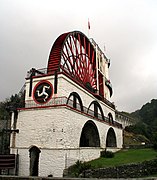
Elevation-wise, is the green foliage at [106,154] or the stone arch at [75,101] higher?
the stone arch at [75,101]

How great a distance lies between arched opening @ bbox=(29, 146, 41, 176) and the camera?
57.2 ft

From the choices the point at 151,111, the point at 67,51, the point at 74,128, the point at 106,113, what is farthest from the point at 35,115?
Result: the point at 151,111

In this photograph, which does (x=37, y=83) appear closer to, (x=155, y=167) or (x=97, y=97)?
(x=97, y=97)

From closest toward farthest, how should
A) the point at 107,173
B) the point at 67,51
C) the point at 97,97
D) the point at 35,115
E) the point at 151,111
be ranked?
the point at 107,173 < the point at 35,115 < the point at 67,51 < the point at 97,97 < the point at 151,111

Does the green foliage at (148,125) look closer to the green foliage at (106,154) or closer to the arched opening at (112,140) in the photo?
the arched opening at (112,140)

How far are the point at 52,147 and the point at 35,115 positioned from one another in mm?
3083

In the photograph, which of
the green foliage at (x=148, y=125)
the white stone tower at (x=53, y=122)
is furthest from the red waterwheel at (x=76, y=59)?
the green foliage at (x=148, y=125)

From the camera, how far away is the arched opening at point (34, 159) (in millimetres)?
17439

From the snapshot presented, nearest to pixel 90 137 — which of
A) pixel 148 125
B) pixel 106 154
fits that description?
pixel 106 154

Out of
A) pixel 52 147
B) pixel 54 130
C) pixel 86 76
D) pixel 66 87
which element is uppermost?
pixel 86 76

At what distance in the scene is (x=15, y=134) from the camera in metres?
19.0

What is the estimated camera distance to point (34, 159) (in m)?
17.7

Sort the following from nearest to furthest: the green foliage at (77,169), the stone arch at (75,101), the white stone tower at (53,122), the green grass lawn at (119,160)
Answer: the green foliage at (77,169)
the white stone tower at (53,122)
the green grass lawn at (119,160)
the stone arch at (75,101)

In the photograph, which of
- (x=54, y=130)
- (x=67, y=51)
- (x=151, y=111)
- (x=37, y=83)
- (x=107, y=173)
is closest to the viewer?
(x=107, y=173)
